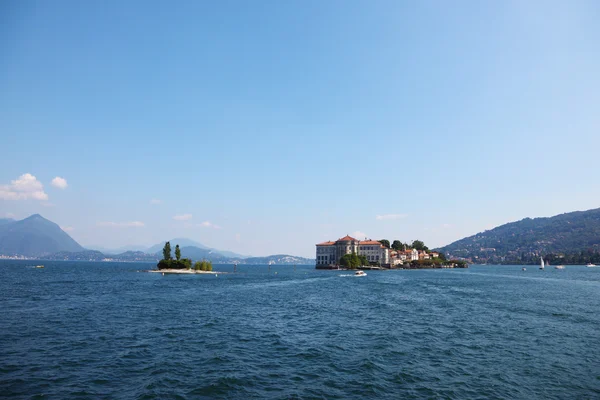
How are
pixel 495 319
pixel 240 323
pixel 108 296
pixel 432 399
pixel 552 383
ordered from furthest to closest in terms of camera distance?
1. pixel 108 296
2. pixel 495 319
3. pixel 240 323
4. pixel 552 383
5. pixel 432 399

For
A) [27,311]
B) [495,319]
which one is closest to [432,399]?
[495,319]

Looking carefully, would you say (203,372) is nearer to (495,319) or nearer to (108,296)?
(495,319)

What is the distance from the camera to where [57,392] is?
18.2 m

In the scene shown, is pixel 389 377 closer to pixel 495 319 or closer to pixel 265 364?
pixel 265 364

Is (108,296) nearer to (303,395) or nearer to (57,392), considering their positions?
(57,392)

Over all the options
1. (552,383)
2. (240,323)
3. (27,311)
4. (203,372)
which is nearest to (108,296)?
(27,311)

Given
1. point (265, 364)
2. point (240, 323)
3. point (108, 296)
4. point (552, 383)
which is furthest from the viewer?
point (108, 296)

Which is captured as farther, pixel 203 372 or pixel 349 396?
pixel 203 372

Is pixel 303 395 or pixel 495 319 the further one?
pixel 495 319

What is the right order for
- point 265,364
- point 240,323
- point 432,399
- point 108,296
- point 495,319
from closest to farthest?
point 432,399 → point 265,364 → point 240,323 → point 495,319 → point 108,296

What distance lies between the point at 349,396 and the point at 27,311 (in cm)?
4259

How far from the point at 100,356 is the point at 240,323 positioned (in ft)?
51.3

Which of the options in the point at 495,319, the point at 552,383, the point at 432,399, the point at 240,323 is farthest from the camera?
the point at 495,319

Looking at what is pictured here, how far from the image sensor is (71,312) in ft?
140
